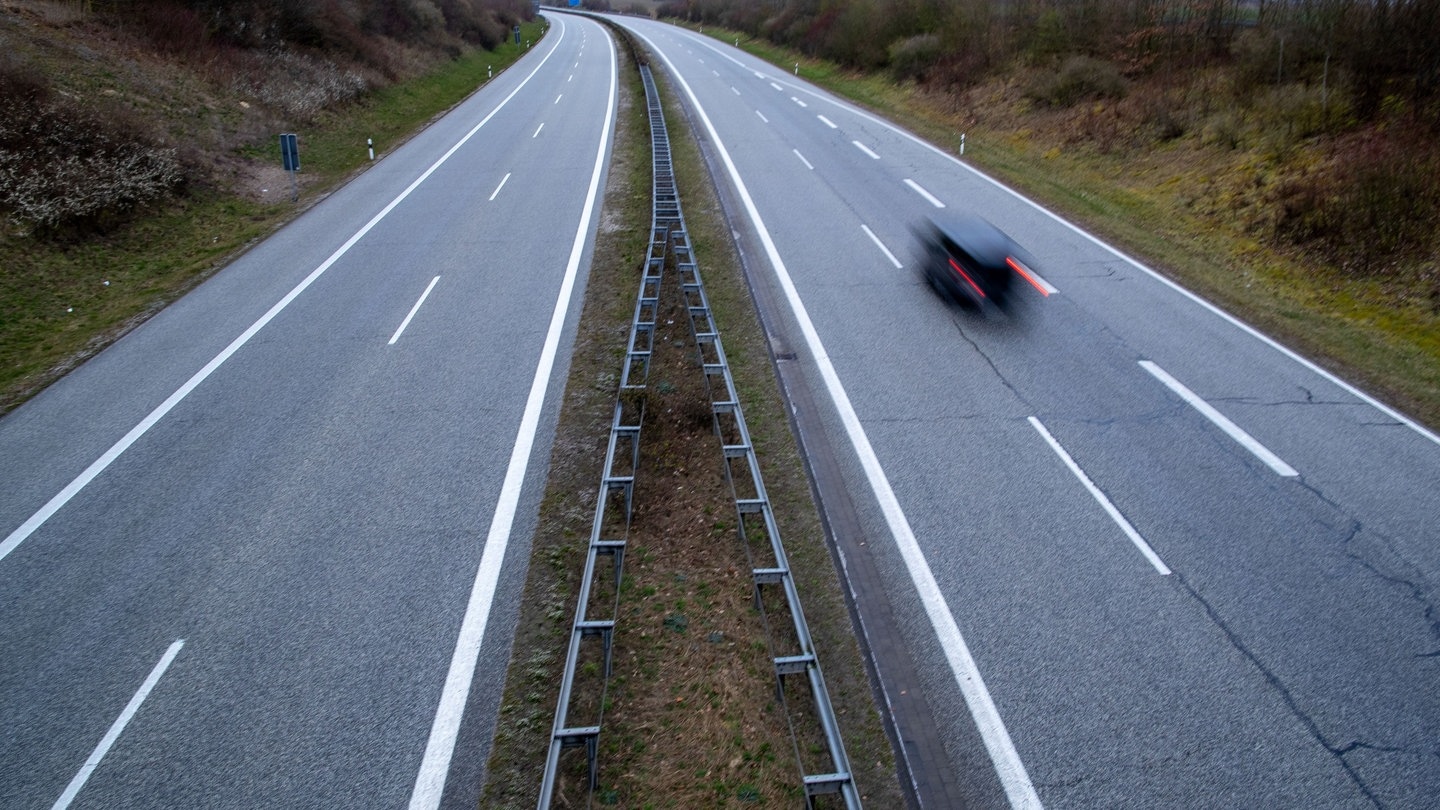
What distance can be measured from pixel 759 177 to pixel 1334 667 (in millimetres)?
18877

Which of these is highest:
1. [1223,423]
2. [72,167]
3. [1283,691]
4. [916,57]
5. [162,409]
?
[916,57]

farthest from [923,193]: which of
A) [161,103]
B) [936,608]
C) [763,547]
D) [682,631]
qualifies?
[161,103]

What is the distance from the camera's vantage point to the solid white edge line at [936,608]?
245 inches

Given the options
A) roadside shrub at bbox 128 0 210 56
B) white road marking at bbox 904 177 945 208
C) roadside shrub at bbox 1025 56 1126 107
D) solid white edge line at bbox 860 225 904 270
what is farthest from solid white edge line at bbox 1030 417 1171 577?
roadside shrub at bbox 128 0 210 56

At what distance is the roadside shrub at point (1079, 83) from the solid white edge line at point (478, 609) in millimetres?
22368

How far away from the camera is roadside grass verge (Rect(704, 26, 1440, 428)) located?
13.2m

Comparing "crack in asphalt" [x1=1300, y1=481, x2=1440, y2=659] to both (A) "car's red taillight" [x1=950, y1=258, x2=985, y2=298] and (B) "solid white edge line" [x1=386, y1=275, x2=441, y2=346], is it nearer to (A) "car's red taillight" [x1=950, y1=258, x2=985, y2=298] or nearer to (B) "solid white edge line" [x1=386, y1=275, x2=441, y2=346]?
(A) "car's red taillight" [x1=950, y1=258, x2=985, y2=298]

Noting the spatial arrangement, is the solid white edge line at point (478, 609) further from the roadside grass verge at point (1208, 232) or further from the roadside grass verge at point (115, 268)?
the roadside grass verge at point (1208, 232)

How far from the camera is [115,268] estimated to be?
16.8 metres

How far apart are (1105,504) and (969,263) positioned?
5.85 meters

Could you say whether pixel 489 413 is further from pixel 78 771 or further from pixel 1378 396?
pixel 1378 396

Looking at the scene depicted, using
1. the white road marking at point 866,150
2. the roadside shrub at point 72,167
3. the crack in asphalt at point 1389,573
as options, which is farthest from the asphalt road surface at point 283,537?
the white road marking at point 866,150

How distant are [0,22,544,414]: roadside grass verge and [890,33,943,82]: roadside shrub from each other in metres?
24.5

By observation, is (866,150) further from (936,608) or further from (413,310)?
(936,608)
